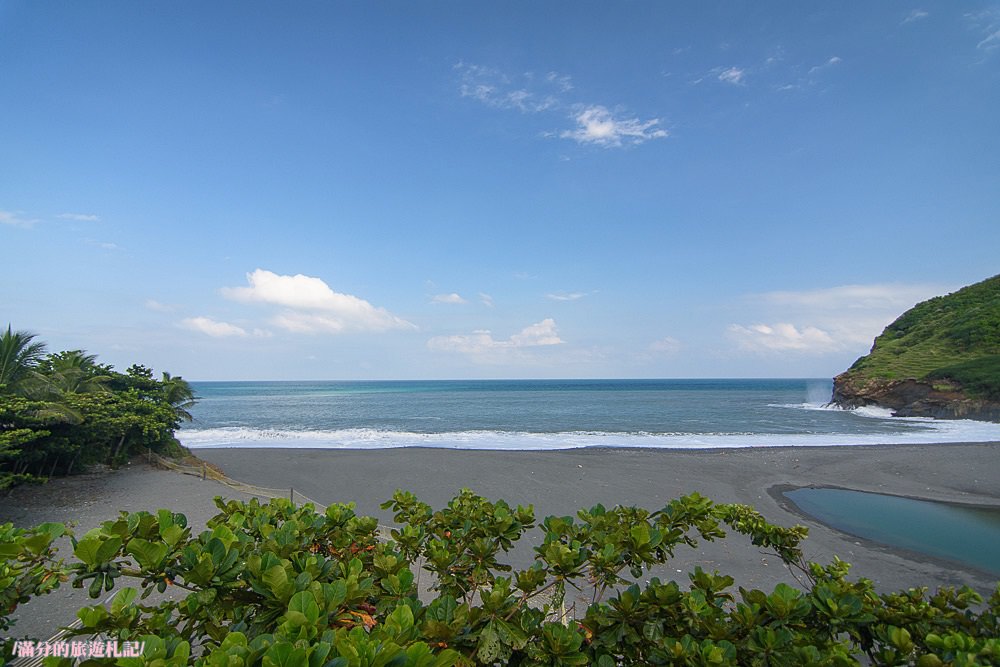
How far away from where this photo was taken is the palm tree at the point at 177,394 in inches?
674

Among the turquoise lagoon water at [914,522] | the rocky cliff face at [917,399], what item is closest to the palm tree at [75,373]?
the turquoise lagoon water at [914,522]

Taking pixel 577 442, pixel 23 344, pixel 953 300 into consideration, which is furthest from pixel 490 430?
pixel 953 300

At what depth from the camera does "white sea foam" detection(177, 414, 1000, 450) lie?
22406mm

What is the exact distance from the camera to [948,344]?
136 feet

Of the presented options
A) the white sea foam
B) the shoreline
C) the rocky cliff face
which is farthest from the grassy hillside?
the shoreline

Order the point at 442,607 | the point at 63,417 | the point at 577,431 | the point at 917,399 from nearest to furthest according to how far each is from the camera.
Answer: the point at 442,607 → the point at 63,417 → the point at 577,431 → the point at 917,399

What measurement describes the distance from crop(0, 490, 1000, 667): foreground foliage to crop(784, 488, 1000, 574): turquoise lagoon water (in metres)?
10.0

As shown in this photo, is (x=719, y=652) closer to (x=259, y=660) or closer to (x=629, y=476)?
(x=259, y=660)

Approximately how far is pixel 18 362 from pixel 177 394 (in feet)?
22.3

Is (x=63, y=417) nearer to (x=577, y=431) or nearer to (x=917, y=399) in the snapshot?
(x=577, y=431)

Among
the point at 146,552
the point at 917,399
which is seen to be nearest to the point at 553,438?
the point at 146,552

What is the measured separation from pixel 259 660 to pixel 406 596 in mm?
727

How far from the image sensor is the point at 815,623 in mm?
2053

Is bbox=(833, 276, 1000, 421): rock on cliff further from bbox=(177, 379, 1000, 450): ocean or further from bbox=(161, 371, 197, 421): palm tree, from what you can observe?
bbox=(161, 371, 197, 421): palm tree
